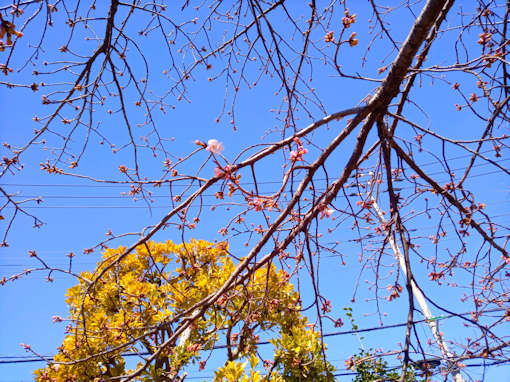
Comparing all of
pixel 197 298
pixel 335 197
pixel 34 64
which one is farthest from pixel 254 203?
pixel 197 298

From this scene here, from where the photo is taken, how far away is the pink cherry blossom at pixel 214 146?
1081mm

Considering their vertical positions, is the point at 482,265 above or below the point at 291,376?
above

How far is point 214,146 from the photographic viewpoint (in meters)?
1.09

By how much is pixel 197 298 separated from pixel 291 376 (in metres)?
1.17

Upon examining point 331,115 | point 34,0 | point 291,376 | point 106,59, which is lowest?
point 291,376

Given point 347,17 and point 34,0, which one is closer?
point 347,17

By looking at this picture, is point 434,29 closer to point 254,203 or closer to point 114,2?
point 254,203

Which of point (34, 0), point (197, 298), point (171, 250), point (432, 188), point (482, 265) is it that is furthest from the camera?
point (171, 250)

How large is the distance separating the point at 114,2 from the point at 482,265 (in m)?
2.57

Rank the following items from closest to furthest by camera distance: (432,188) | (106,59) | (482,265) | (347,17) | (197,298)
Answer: (347,17) → (106,59) → (432,188) → (482,265) → (197,298)

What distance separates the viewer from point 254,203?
131 centimetres

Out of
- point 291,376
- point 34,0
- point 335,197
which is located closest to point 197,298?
point 291,376

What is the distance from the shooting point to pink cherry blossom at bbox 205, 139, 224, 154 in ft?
3.55

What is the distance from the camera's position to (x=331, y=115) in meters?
1.51
